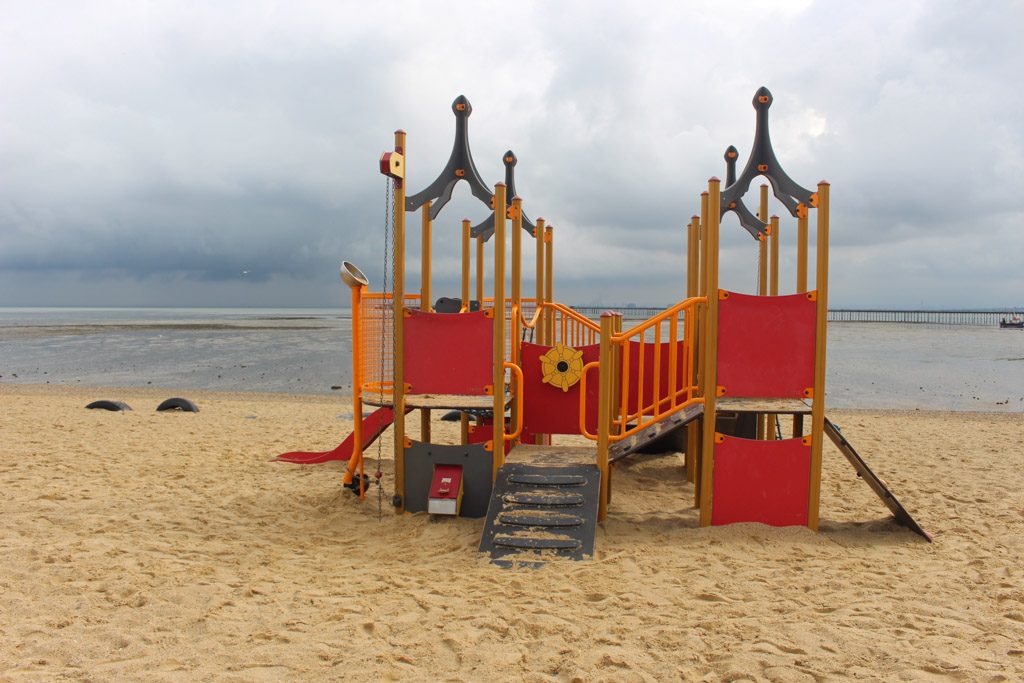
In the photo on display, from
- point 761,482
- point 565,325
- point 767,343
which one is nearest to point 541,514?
point 761,482

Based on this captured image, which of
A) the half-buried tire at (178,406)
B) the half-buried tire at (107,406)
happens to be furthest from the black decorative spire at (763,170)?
the half-buried tire at (107,406)

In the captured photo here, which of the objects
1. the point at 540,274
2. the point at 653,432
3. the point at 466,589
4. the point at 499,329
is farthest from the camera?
the point at 540,274

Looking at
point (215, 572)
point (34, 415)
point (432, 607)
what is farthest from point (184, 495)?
point (34, 415)

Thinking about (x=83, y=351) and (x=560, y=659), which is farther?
(x=83, y=351)

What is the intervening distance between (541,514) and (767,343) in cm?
256

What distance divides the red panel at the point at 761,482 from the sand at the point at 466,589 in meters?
→ 0.22

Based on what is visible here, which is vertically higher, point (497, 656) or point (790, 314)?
point (790, 314)

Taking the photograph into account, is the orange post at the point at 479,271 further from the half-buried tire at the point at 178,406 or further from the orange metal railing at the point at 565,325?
the half-buried tire at the point at 178,406

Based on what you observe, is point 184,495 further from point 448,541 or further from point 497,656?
point 497,656

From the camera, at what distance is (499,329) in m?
6.25

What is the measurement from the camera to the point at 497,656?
151 inches

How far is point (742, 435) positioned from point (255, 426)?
912cm

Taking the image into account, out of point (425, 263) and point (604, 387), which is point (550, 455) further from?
point (425, 263)

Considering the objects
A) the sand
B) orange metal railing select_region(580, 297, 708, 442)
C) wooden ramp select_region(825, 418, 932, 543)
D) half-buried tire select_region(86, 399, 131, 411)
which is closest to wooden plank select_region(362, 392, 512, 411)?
orange metal railing select_region(580, 297, 708, 442)
